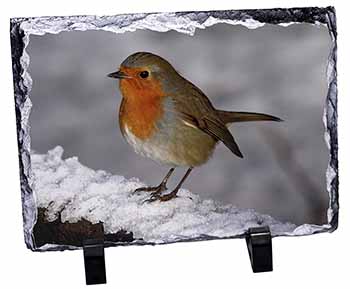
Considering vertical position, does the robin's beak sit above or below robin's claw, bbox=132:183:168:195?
above

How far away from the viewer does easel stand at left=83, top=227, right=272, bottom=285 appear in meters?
1.83

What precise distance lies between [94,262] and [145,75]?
349 millimetres

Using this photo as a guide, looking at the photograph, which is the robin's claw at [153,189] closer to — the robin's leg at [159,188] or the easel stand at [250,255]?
the robin's leg at [159,188]

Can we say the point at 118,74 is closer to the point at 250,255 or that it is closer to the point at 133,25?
the point at 133,25

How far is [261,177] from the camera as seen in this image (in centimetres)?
182

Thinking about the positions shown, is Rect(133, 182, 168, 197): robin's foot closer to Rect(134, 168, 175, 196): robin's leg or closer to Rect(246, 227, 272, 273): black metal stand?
Rect(134, 168, 175, 196): robin's leg

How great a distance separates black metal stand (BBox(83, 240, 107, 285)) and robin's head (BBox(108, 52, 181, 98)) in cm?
28

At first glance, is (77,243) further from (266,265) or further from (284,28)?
(284,28)

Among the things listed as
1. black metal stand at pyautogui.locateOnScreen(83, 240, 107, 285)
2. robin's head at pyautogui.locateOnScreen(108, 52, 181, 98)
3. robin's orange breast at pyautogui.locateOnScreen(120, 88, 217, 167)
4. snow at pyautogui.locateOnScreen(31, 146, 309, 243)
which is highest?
robin's head at pyautogui.locateOnScreen(108, 52, 181, 98)

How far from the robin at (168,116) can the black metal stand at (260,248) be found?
5.8 inches

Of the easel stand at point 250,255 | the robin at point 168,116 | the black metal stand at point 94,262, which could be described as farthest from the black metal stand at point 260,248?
the black metal stand at point 94,262

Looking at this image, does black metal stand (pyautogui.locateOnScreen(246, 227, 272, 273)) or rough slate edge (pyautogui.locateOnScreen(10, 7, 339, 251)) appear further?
black metal stand (pyautogui.locateOnScreen(246, 227, 272, 273))

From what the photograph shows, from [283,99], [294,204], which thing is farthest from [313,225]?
[283,99]

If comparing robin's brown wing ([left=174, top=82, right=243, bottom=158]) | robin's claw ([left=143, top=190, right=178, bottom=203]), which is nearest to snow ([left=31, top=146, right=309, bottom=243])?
robin's claw ([left=143, top=190, right=178, bottom=203])
